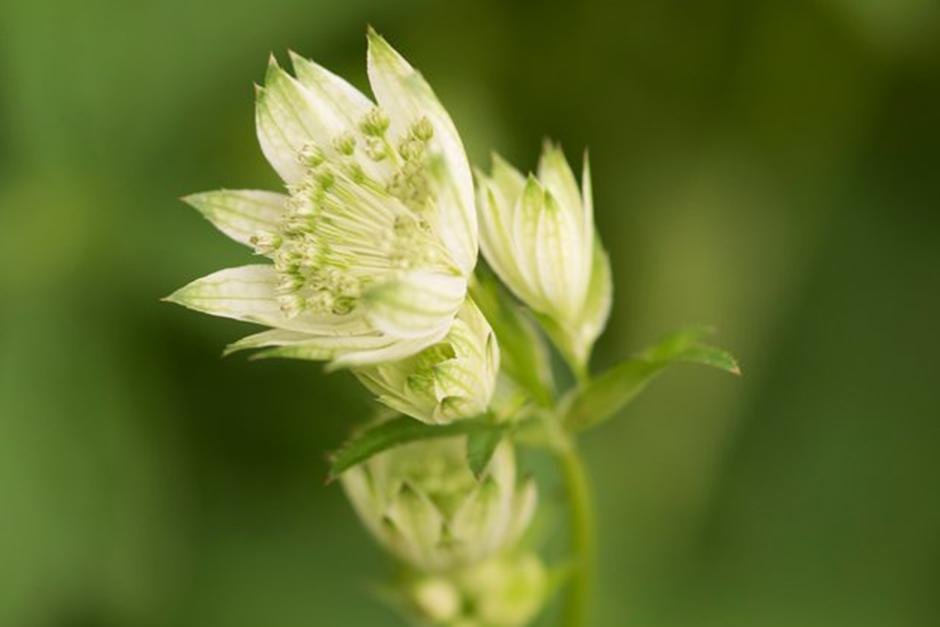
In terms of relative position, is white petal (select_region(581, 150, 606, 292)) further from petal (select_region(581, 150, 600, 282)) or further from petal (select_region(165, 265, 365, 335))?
petal (select_region(165, 265, 365, 335))

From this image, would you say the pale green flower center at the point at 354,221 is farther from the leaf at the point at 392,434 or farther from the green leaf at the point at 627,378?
the green leaf at the point at 627,378

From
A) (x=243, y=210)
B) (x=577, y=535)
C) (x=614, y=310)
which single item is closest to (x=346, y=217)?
(x=243, y=210)

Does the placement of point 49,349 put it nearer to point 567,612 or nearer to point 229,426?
point 229,426

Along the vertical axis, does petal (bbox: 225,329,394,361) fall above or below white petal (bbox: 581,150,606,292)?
below

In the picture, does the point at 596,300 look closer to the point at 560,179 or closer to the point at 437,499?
the point at 560,179

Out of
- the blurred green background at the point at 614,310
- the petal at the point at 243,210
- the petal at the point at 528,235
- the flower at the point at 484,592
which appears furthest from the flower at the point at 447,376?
the blurred green background at the point at 614,310

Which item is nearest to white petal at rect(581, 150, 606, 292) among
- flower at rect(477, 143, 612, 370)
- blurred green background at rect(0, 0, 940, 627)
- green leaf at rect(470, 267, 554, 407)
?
flower at rect(477, 143, 612, 370)

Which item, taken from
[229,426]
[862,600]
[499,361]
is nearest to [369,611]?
[229,426]
